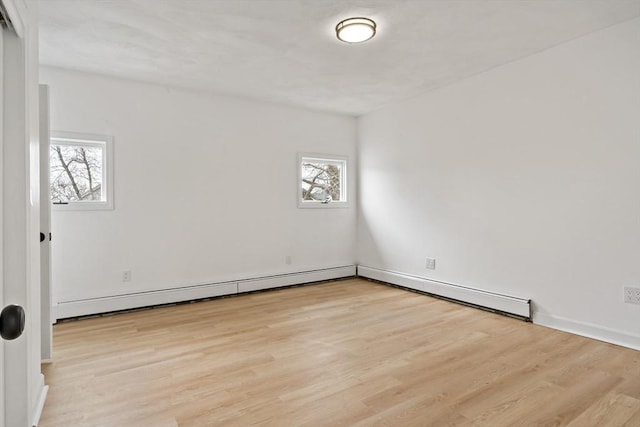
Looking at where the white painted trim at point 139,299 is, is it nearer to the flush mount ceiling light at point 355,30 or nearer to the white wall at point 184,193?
the white wall at point 184,193

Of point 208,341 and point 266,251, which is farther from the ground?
point 266,251

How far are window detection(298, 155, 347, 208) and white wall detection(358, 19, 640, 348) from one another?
3.67ft

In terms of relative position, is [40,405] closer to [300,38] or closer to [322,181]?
[300,38]

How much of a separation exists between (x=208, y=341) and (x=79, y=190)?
228 cm

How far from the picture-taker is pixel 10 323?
686 mm

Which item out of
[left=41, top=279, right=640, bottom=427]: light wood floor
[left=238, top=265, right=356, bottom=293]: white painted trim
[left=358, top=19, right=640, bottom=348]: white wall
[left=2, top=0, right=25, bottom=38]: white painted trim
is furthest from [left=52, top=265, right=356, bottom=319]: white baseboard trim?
[left=2, top=0, right=25, bottom=38]: white painted trim

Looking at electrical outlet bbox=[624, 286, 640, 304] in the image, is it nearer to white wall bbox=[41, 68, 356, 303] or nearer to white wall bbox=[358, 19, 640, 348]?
white wall bbox=[358, 19, 640, 348]

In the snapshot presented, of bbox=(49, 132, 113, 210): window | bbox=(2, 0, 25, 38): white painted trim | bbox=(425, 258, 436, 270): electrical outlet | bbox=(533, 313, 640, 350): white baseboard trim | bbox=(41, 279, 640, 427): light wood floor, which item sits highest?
bbox=(2, 0, 25, 38): white painted trim

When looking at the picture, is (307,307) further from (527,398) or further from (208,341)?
(527,398)

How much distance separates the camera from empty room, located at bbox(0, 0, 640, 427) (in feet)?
6.63

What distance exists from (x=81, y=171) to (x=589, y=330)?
521 centimetres

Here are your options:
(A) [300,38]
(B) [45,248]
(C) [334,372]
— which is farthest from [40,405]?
(A) [300,38]

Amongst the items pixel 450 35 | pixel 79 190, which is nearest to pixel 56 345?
pixel 79 190

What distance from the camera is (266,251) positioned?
489 centimetres
